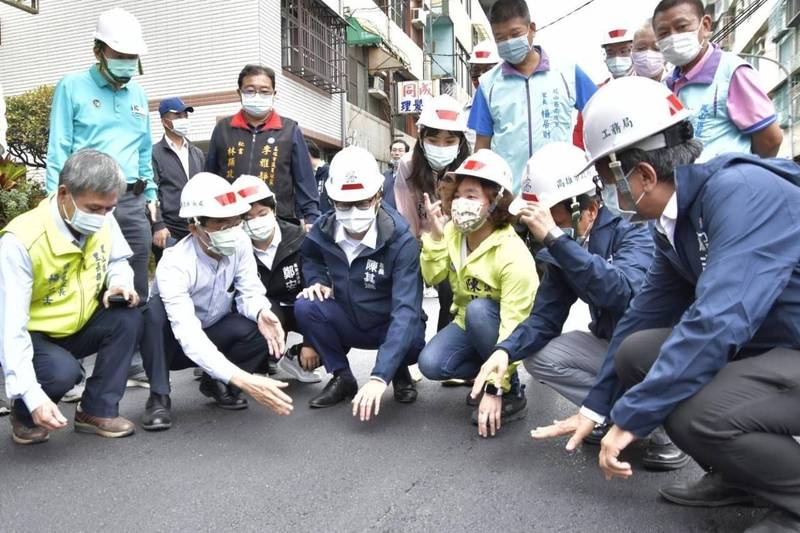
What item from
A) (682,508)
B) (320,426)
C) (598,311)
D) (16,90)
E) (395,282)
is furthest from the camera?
(16,90)

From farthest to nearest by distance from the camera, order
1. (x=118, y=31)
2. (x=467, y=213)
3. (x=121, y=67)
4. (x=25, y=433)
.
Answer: (x=121, y=67), (x=118, y=31), (x=467, y=213), (x=25, y=433)

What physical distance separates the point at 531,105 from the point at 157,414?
2.52 metres

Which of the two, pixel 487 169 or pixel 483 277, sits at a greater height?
pixel 487 169

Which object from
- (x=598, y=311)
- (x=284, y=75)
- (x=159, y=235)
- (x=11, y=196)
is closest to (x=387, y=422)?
(x=598, y=311)

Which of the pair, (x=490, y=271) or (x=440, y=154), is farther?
(x=440, y=154)

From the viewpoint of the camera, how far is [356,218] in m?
3.45

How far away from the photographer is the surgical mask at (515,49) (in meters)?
3.69

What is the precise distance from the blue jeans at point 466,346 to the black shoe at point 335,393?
20.7 inches

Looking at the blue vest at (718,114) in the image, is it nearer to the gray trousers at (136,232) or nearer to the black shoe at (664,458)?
the black shoe at (664,458)

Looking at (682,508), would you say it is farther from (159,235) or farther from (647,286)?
(159,235)

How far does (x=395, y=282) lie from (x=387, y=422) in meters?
0.70

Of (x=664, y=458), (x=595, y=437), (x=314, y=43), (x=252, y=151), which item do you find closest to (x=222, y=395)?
(x=252, y=151)

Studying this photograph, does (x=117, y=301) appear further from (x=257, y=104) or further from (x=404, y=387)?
(x=257, y=104)

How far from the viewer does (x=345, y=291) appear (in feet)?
11.9
